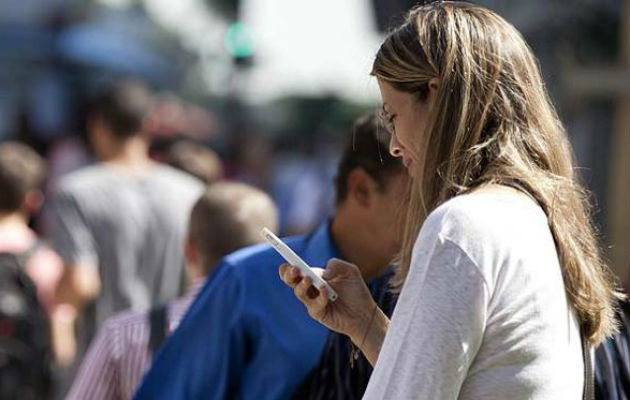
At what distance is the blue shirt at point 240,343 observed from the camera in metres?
3.09

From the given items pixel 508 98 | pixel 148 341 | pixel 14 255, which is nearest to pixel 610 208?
pixel 14 255

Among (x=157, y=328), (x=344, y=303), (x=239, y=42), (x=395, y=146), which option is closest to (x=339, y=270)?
(x=344, y=303)

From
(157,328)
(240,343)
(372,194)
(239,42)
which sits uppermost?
(372,194)

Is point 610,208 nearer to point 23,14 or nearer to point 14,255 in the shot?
point 14,255

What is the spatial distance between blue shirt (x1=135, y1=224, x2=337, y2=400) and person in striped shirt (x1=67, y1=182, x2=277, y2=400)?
37 cm

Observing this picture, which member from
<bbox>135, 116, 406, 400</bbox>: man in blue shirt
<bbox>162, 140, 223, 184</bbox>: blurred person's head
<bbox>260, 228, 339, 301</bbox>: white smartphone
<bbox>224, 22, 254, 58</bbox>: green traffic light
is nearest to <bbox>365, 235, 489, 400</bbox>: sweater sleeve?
<bbox>260, 228, 339, 301</bbox>: white smartphone

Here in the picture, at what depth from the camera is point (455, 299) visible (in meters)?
1.87

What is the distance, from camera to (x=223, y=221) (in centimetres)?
383

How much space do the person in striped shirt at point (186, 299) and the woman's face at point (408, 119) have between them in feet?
5.07

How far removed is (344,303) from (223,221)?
1633 mm

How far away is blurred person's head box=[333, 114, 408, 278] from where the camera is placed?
3.31 metres

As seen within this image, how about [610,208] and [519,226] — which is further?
[610,208]

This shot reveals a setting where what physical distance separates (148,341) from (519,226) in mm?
1805

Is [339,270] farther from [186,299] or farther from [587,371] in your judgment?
[186,299]
